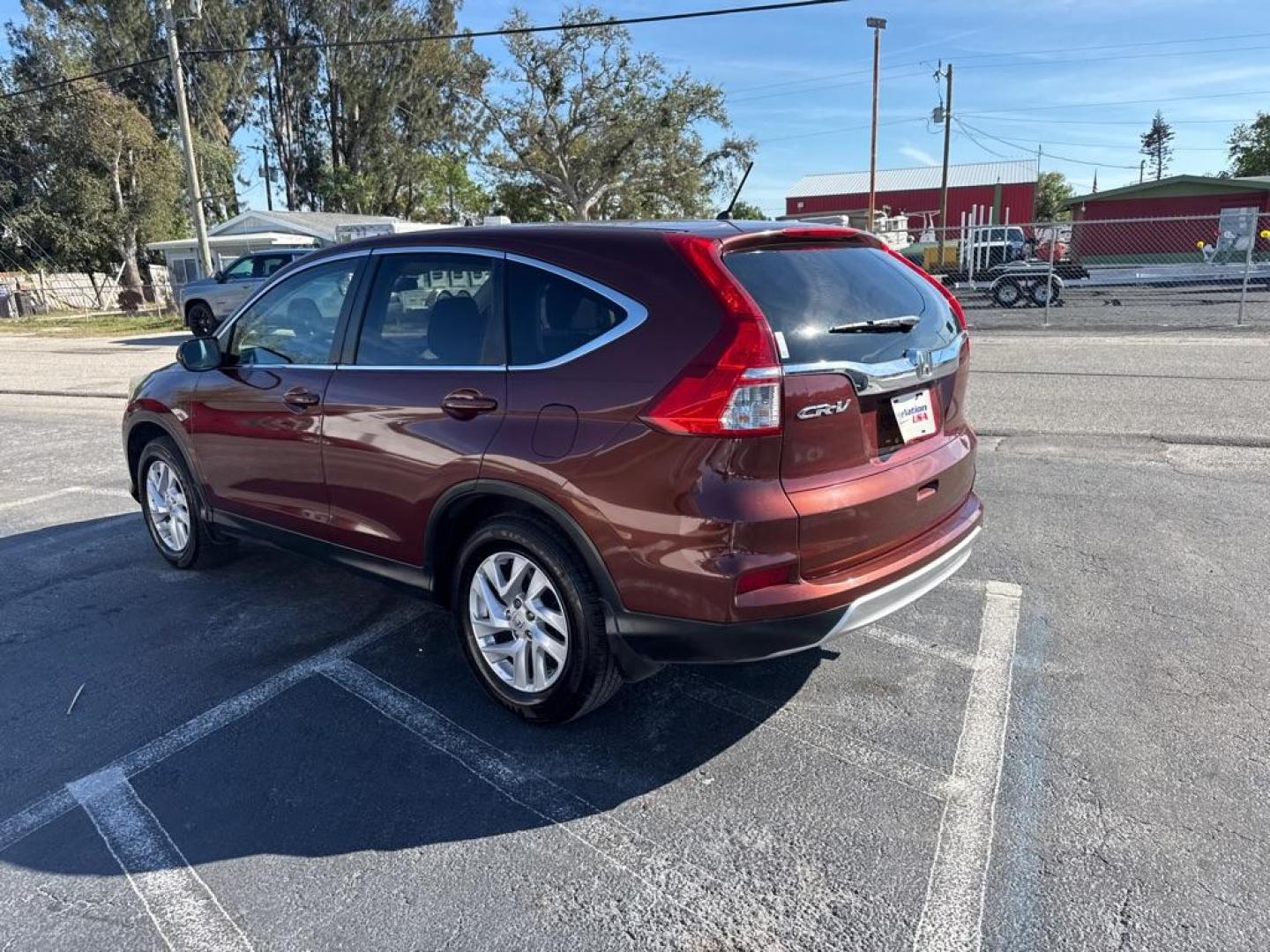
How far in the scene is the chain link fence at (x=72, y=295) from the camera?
37562 mm

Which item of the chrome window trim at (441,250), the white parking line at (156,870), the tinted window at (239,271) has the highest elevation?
the tinted window at (239,271)

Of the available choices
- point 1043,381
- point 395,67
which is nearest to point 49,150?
point 395,67

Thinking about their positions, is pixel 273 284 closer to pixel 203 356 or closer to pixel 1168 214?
pixel 203 356

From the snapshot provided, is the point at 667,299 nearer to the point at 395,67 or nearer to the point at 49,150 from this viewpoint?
the point at 49,150

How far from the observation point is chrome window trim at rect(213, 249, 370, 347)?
3932 mm

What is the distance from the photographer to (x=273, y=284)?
4.29 m

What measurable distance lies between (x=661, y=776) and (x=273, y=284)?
298cm

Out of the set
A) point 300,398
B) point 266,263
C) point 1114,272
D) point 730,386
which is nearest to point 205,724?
point 300,398

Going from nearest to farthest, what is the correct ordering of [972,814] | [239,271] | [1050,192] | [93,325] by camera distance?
[972,814], [239,271], [93,325], [1050,192]

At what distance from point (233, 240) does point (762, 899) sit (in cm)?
3605

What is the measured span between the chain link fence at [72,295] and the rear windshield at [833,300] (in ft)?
125

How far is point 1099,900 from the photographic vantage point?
233cm

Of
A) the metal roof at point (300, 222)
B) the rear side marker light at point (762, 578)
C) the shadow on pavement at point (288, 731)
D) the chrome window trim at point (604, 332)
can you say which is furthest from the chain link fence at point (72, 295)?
the rear side marker light at point (762, 578)

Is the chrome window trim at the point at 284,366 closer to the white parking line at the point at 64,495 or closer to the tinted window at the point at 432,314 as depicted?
the tinted window at the point at 432,314
